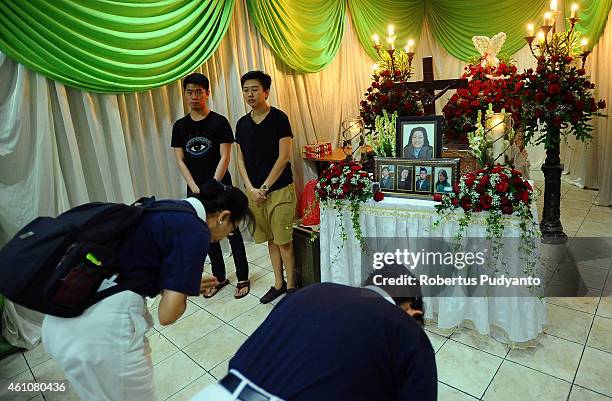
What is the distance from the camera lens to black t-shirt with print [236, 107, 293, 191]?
2.33 meters

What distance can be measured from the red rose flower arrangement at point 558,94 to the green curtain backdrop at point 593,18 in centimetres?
186

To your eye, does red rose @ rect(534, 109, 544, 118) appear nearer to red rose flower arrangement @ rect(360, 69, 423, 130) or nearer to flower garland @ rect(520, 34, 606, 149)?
flower garland @ rect(520, 34, 606, 149)

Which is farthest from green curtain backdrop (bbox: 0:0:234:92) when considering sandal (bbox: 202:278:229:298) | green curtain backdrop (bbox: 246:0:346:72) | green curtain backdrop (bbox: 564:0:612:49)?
green curtain backdrop (bbox: 564:0:612:49)

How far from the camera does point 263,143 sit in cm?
236

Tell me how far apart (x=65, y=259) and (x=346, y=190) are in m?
1.38

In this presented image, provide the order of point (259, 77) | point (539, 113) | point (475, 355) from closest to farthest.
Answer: point (475, 355)
point (259, 77)
point (539, 113)

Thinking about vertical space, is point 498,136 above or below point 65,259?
above

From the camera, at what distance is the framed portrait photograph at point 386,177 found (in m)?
2.08

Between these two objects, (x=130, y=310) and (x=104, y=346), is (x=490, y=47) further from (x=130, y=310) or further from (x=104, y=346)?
(x=104, y=346)

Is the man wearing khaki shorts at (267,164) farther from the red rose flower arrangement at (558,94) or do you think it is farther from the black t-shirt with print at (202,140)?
the red rose flower arrangement at (558,94)

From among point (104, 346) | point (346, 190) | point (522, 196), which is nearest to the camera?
point (104, 346)

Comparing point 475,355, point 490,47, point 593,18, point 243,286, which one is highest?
point 593,18

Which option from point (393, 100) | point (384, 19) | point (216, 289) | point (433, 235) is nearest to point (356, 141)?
point (393, 100)

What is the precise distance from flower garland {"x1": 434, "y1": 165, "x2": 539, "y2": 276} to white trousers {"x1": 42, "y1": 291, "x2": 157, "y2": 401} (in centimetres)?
137
